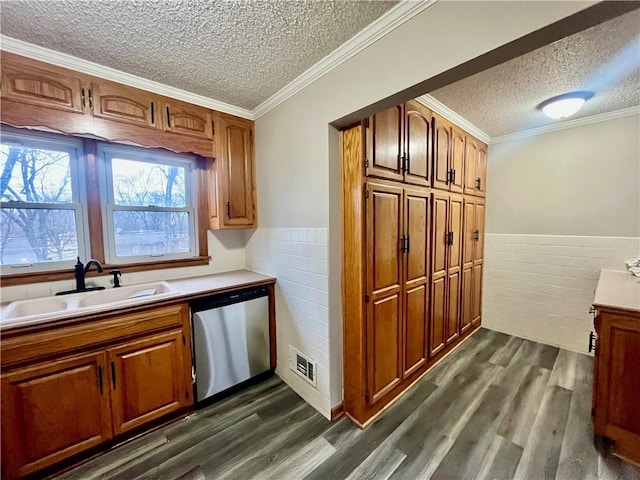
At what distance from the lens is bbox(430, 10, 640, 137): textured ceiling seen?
58.2 inches

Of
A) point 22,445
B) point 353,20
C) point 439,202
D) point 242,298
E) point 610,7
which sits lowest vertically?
point 22,445

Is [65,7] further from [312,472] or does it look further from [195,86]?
[312,472]

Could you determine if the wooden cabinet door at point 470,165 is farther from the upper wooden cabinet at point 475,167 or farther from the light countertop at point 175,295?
the light countertop at point 175,295

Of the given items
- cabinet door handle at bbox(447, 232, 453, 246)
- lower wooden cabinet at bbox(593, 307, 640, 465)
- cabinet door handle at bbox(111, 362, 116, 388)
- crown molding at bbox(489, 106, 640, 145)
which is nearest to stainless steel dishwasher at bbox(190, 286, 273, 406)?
cabinet door handle at bbox(111, 362, 116, 388)

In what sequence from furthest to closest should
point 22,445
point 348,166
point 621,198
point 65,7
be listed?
point 621,198, point 348,166, point 22,445, point 65,7

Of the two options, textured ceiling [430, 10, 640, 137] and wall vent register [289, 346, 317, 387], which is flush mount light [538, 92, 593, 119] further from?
wall vent register [289, 346, 317, 387]

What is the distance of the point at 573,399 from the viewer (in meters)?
2.03

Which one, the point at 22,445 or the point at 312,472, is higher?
the point at 22,445

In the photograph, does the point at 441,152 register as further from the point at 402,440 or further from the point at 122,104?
the point at 122,104

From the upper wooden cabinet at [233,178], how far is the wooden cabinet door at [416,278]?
1.41m

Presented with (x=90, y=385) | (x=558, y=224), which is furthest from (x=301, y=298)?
(x=558, y=224)

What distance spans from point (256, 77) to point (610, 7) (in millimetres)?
1745

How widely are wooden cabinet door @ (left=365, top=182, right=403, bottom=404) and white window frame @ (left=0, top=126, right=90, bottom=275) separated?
204 centimetres

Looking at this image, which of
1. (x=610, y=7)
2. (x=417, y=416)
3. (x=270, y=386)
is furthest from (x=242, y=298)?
(x=610, y=7)
